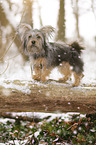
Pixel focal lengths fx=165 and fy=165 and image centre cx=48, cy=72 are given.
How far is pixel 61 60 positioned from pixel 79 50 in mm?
637

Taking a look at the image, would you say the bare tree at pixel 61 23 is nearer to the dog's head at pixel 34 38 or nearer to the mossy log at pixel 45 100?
the dog's head at pixel 34 38

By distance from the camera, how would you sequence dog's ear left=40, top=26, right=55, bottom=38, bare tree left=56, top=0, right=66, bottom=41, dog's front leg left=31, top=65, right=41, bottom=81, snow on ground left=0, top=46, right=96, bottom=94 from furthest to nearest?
bare tree left=56, top=0, right=66, bottom=41
dog's front leg left=31, top=65, right=41, bottom=81
dog's ear left=40, top=26, right=55, bottom=38
snow on ground left=0, top=46, right=96, bottom=94

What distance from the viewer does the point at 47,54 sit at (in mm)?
4168

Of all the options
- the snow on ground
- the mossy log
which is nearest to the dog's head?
the snow on ground

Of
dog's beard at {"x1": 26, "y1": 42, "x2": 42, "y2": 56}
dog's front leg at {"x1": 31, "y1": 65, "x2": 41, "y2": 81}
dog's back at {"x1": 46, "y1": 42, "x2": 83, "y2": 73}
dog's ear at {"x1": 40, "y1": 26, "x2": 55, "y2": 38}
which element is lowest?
dog's front leg at {"x1": 31, "y1": 65, "x2": 41, "y2": 81}

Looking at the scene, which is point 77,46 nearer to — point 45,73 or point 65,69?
point 65,69

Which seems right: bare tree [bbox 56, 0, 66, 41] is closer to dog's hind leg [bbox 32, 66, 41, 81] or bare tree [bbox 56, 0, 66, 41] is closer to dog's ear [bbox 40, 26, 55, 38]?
dog's ear [bbox 40, 26, 55, 38]

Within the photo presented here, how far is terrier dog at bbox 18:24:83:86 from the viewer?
3984 millimetres

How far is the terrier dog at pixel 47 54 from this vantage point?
3.98 meters

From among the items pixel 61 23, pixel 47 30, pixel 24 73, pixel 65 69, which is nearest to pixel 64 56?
pixel 65 69

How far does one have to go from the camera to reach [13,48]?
788cm

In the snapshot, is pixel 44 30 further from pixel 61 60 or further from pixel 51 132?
pixel 51 132

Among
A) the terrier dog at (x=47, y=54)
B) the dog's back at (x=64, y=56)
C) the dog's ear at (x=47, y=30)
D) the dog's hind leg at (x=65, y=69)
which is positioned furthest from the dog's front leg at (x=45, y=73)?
the dog's ear at (x=47, y=30)

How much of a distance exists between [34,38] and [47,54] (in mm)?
526
